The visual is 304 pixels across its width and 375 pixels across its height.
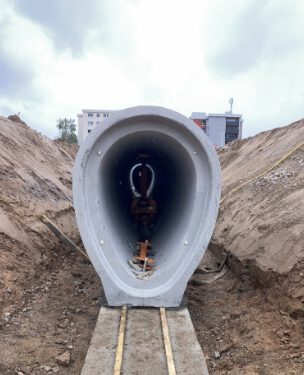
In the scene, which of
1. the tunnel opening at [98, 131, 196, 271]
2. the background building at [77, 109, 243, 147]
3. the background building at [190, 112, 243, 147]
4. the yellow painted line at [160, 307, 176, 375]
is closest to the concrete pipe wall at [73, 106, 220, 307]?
the tunnel opening at [98, 131, 196, 271]

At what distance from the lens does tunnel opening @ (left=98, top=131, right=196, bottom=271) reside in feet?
18.9

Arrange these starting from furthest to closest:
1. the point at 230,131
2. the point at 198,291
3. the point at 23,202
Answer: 1. the point at 230,131
2. the point at 23,202
3. the point at 198,291

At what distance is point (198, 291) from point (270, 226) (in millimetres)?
1539

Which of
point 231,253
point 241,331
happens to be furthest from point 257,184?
point 241,331

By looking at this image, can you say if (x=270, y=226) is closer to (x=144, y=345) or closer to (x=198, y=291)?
(x=198, y=291)

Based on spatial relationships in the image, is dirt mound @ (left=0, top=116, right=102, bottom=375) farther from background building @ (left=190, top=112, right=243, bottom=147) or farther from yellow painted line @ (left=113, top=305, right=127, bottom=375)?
background building @ (left=190, top=112, right=243, bottom=147)

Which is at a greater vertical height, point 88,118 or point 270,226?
point 88,118

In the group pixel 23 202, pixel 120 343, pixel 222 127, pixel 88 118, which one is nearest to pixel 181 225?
pixel 120 343

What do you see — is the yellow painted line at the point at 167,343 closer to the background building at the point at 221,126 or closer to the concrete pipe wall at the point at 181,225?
the concrete pipe wall at the point at 181,225

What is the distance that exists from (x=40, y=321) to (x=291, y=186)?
5208 millimetres

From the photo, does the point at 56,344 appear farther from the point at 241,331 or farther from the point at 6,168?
the point at 6,168

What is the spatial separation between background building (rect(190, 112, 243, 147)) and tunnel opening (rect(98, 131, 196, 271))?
122ft

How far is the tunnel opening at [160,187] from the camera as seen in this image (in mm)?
5750

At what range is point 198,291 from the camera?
603cm
